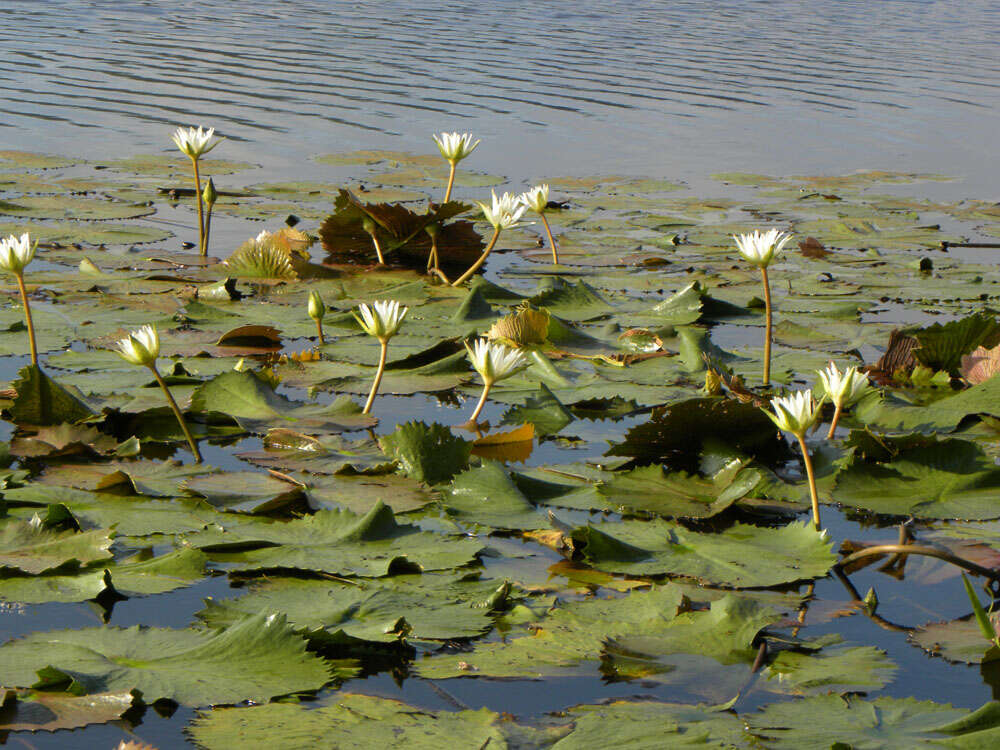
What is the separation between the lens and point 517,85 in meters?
11.0

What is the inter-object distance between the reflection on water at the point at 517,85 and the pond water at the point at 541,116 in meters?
0.05

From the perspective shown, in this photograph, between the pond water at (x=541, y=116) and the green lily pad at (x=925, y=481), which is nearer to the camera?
the pond water at (x=541, y=116)

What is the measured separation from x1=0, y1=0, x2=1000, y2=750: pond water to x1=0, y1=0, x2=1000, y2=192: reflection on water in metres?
0.05

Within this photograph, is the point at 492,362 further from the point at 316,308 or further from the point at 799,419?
the point at 316,308

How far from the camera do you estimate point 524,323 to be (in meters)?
3.41

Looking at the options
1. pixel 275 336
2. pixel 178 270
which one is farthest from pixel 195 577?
pixel 178 270

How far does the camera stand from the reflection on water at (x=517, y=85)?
8.00 metres

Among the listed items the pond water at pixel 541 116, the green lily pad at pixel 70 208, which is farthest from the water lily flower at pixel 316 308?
the green lily pad at pixel 70 208

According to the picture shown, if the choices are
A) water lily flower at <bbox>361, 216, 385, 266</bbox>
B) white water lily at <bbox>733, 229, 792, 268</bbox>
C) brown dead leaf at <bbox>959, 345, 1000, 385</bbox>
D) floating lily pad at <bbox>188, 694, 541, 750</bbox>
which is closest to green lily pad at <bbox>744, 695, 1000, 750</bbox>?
floating lily pad at <bbox>188, 694, 541, 750</bbox>

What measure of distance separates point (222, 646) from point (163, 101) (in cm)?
848

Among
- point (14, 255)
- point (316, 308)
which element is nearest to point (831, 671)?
point (316, 308)

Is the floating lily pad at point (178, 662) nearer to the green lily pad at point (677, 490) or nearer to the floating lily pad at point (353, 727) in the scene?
the floating lily pad at point (353, 727)

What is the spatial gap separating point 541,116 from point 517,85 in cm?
175

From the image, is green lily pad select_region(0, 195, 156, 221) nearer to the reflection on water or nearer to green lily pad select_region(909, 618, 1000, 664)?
the reflection on water
